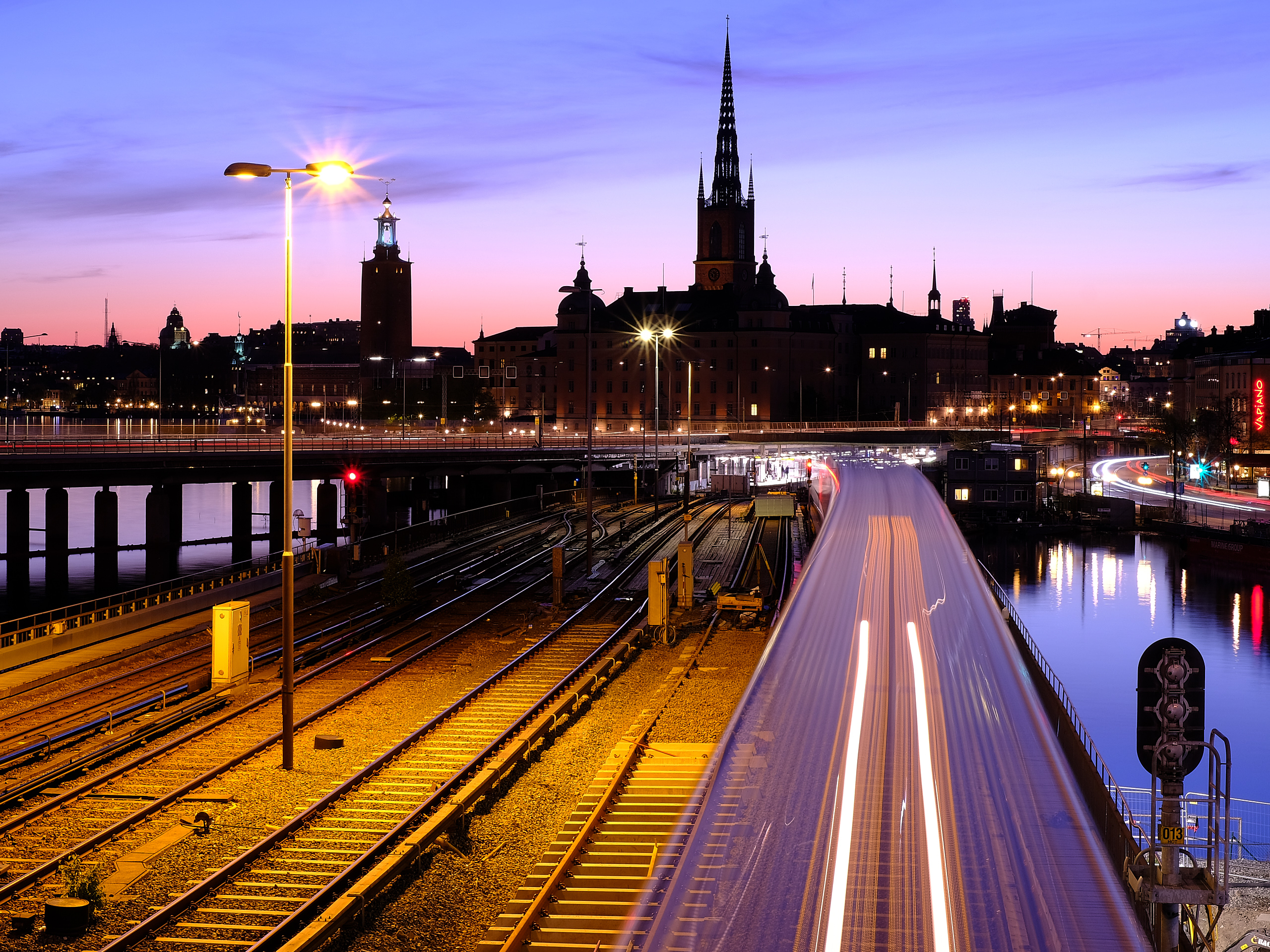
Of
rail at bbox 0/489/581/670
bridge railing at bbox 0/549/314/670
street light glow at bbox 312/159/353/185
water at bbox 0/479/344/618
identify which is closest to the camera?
street light glow at bbox 312/159/353/185

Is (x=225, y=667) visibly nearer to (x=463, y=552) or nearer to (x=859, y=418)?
(x=463, y=552)

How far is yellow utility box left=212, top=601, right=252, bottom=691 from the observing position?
82.1 ft

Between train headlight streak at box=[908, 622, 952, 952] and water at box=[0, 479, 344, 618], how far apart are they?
136 ft

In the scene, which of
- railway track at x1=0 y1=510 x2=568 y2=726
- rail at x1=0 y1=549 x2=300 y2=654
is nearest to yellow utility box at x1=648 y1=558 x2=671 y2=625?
railway track at x1=0 y1=510 x2=568 y2=726

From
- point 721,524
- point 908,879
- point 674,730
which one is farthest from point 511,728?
point 721,524

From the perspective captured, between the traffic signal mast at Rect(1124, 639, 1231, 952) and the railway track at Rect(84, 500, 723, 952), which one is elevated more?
the traffic signal mast at Rect(1124, 639, 1231, 952)

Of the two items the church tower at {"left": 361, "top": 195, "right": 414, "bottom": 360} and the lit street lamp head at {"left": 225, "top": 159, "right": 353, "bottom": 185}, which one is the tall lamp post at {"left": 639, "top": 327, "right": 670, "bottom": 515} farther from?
the church tower at {"left": 361, "top": 195, "right": 414, "bottom": 360}

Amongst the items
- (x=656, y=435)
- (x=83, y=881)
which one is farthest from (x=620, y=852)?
(x=656, y=435)

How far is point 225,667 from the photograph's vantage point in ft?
82.8

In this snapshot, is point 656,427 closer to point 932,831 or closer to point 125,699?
point 125,699

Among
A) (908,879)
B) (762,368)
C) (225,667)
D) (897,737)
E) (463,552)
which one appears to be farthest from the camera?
(762,368)

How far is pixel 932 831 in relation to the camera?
15.4 meters

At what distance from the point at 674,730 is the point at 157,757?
8201 millimetres

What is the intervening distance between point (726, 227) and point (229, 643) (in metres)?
150
